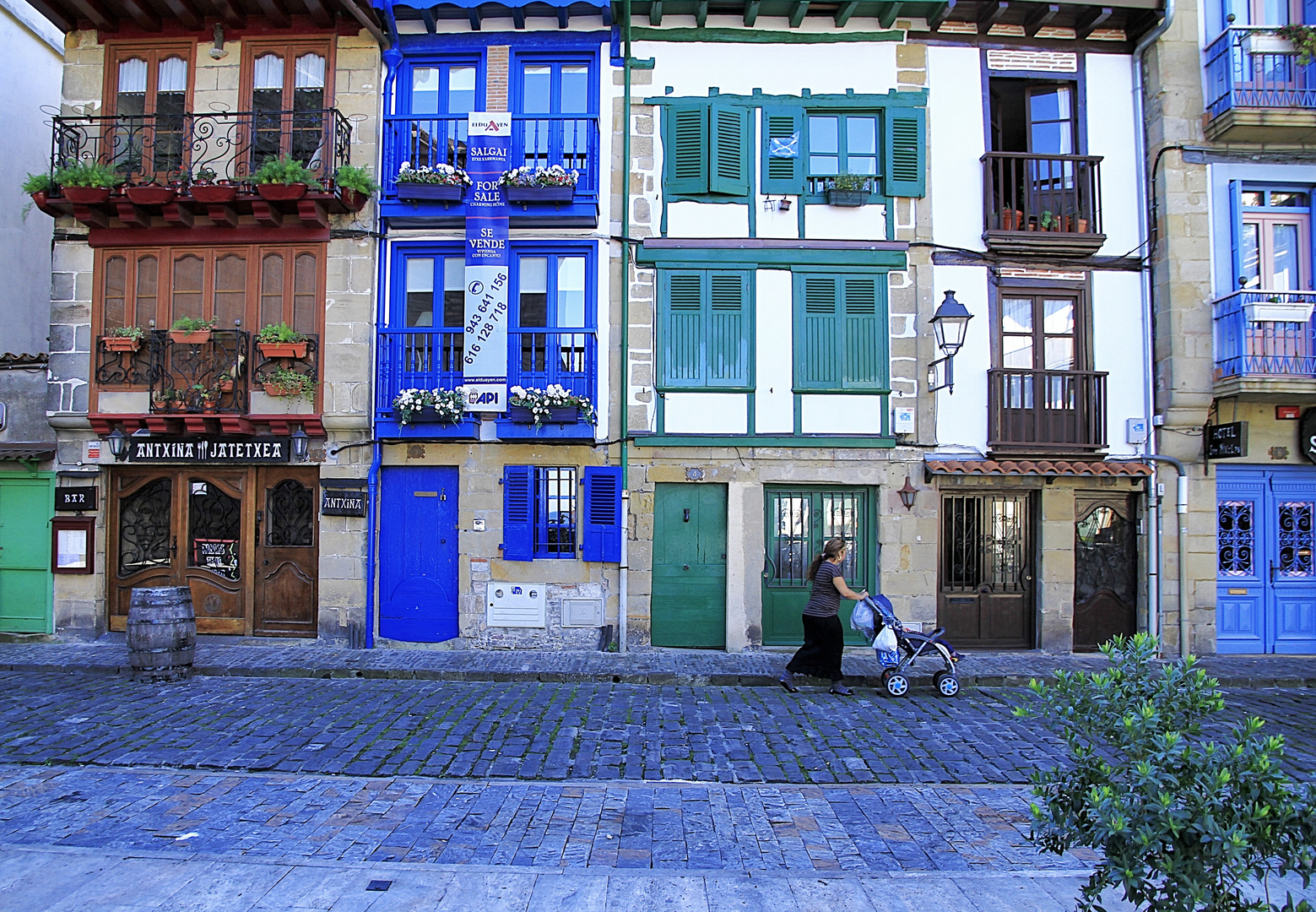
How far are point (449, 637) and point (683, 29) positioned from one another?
9820mm

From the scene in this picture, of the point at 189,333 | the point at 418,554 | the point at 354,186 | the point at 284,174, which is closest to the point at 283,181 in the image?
the point at 284,174

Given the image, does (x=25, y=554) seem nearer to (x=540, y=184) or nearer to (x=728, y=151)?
(x=540, y=184)

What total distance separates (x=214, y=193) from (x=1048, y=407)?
1255 cm

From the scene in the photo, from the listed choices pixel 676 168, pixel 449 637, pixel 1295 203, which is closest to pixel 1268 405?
pixel 1295 203

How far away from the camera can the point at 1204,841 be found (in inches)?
97.7

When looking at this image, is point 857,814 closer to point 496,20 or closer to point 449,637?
point 449,637

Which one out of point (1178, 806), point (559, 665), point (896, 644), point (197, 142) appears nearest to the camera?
point (1178, 806)

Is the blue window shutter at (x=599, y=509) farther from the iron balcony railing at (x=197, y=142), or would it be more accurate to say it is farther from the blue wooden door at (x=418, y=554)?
the iron balcony railing at (x=197, y=142)

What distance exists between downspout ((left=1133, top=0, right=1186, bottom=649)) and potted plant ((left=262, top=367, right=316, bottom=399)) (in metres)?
12.5

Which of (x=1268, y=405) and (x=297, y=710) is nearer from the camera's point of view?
(x=297, y=710)

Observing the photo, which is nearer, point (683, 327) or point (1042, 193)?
point (683, 327)

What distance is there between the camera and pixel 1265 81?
424 inches

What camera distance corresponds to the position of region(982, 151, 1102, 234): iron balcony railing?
1112 cm

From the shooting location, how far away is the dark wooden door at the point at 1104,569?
11.1 metres
